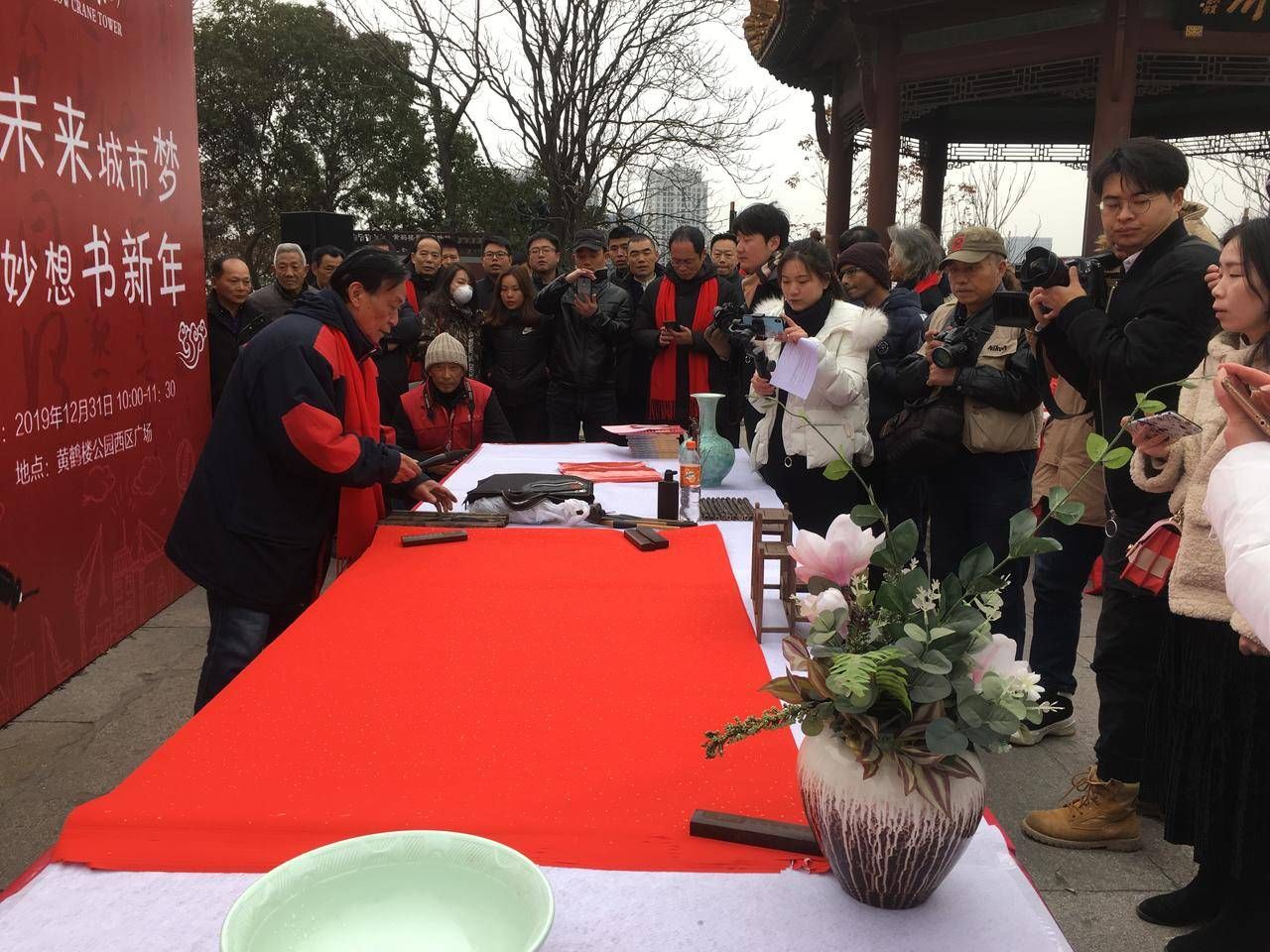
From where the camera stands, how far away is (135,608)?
157 inches

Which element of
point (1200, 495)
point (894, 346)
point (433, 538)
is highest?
point (894, 346)

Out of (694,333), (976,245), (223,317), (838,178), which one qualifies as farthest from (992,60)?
(223,317)

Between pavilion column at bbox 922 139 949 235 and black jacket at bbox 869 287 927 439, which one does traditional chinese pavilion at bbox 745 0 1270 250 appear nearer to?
pavilion column at bbox 922 139 949 235

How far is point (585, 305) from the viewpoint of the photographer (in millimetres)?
4809

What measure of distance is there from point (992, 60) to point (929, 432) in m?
6.05

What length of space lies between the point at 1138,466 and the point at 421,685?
4.80ft

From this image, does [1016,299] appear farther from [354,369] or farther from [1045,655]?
[354,369]

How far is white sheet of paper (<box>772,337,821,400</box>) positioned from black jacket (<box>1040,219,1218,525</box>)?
0.71 metres

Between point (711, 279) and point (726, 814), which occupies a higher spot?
point (711, 279)

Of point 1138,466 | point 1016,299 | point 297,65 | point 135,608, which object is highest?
point 297,65

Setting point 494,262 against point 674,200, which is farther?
point 674,200

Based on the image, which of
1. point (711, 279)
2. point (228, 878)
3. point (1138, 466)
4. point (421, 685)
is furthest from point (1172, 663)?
point (711, 279)

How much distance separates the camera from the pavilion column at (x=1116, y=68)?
23.5 feet

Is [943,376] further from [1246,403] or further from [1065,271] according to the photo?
[1246,403]
